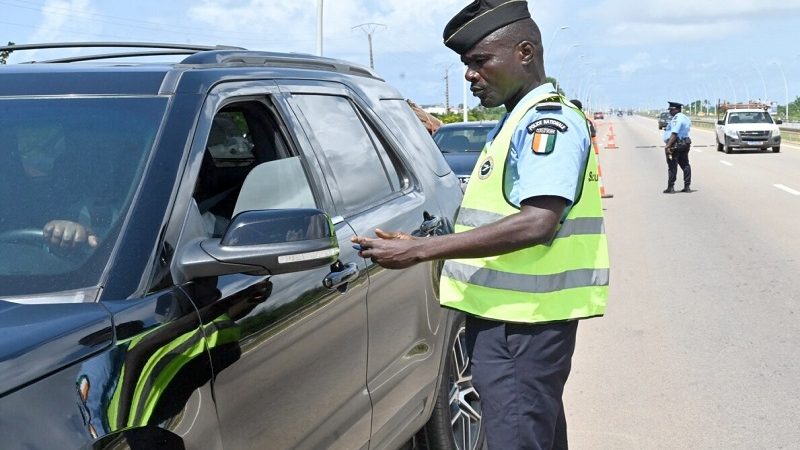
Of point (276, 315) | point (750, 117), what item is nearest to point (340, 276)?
point (276, 315)

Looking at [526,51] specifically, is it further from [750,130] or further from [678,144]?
[750,130]

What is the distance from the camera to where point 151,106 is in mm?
2537

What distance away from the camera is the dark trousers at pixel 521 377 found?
9.37ft

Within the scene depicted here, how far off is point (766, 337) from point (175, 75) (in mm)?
5442

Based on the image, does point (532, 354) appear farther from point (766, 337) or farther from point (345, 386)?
point (766, 337)

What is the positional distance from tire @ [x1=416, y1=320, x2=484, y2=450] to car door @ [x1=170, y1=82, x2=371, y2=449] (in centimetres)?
95

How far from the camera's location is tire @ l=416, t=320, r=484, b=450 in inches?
157

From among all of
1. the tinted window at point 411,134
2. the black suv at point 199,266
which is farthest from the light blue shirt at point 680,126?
the black suv at point 199,266

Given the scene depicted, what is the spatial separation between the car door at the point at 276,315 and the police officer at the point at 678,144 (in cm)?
1626

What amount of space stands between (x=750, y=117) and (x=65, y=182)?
1378 inches

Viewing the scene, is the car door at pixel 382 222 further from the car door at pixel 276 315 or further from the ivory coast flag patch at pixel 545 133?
the ivory coast flag patch at pixel 545 133

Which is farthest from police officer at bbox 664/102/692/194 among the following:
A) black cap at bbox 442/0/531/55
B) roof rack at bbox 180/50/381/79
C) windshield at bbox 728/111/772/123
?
windshield at bbox 728/111/772/123

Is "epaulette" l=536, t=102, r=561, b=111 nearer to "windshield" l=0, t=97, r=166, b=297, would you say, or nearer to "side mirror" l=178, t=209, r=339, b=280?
→ "side mirror" l=178, t=209, r=339, b=280

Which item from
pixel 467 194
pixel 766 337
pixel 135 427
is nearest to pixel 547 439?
pixel 467 194
